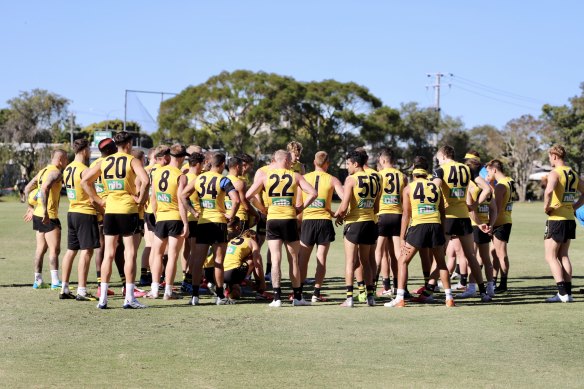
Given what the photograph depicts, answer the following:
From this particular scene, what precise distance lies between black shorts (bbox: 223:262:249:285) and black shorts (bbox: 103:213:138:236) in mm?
1785

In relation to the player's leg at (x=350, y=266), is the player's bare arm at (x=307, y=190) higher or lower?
higher

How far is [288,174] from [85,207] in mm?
2889

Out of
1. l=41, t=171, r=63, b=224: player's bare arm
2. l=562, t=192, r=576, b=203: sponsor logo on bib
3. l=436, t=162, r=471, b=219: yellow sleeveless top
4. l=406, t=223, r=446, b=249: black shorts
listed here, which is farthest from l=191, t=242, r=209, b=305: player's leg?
l=562, t=192, r=576, b=203: sponsor logo on bib

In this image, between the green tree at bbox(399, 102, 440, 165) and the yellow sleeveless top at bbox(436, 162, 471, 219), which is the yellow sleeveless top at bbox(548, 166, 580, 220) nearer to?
the yellow sleeveless top at bbox(436, 162, 471, 219)

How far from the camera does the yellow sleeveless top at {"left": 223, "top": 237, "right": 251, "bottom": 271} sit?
12750 mm

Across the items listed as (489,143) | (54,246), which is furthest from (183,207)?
(489,143)

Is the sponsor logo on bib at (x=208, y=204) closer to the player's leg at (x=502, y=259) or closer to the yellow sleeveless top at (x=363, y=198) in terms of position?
the yellow sleeveless top at (x=363, y=198)

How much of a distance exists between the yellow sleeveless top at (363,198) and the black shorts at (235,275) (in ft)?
5.99

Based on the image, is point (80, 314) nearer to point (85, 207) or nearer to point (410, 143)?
point (85, 207)

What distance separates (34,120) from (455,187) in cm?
8567

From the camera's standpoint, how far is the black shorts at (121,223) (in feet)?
37.3

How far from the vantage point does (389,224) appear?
1325 cm

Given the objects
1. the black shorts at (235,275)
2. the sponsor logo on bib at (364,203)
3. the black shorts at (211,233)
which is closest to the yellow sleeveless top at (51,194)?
the black shorts at (211,233)

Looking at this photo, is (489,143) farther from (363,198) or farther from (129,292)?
(129,292)
